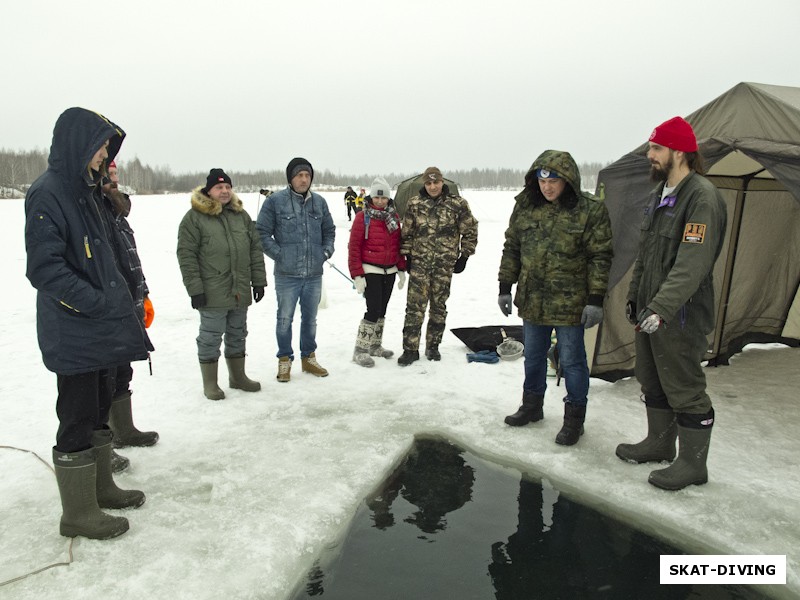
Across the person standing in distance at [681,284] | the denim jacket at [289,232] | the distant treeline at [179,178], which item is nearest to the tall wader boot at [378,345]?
the denim jacket at [289,232]

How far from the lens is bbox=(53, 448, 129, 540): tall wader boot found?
248 centimetres

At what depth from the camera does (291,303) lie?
15.5 ft

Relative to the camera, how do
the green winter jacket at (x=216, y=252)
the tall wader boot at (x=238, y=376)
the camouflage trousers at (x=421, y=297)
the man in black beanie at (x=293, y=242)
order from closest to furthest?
1. the green winter jacket at (x=216, y=252)
2. the tall wader boot at (x=238, y=376)
3. the man in black beanie at (x=293, y=242)
4. the camouflage trousers at (x=421, y=297)

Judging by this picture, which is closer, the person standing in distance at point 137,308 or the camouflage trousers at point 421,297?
the person standing in distance at point 137,308

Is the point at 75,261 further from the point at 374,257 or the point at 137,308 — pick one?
the point at 374,257

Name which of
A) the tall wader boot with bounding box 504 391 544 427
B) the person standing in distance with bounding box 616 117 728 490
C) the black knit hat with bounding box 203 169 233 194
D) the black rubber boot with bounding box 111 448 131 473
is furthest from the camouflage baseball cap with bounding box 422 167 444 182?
the black rubber boot with bounding box 111 448 131 473

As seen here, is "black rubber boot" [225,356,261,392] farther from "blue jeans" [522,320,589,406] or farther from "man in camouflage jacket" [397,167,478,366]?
"blue jeans" [522,320,589,406]

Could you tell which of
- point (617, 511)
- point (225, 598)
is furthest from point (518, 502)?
point (225, 598)

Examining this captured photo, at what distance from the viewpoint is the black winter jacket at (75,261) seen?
7.43 feet

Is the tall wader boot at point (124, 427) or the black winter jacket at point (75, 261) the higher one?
the black winter jacket at point (75, 261)

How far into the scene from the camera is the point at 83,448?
99.3 inches

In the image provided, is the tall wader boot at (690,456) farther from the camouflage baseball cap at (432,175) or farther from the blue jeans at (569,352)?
the camouflage baseball cap at (432,175)

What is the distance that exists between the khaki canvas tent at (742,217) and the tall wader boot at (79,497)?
358 centimetres

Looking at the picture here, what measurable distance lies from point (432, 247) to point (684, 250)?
2.70m
